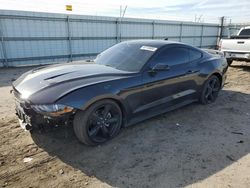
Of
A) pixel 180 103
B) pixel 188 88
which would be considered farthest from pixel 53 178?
pixel 188 88

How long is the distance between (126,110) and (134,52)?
124cm

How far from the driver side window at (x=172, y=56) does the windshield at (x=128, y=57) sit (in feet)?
0.55

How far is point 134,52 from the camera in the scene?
14.6 ft

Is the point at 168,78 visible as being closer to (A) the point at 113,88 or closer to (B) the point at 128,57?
(B) the point at 128,57

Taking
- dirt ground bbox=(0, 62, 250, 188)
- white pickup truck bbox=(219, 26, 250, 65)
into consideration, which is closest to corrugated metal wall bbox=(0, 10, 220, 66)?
white pickup truck bbox=(219, 26, 250, 65)

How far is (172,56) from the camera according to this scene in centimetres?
466

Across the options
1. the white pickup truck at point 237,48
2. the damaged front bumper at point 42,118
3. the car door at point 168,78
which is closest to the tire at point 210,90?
the car door at point 168,78

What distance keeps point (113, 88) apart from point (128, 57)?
1032 mm

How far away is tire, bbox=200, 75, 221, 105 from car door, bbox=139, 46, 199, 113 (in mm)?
520

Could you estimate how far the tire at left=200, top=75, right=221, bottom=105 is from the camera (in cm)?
548

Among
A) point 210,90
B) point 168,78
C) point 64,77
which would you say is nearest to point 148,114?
point 168,78

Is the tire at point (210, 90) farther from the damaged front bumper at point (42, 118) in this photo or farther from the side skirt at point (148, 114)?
the damaged front bumper at point (42, 118)

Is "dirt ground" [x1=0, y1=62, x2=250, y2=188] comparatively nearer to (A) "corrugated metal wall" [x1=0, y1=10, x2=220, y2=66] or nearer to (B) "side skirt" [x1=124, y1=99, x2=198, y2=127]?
(B) "side skirt" [x1=124, y1=99, x2=198, y2=127]

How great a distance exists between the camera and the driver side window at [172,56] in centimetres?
437
